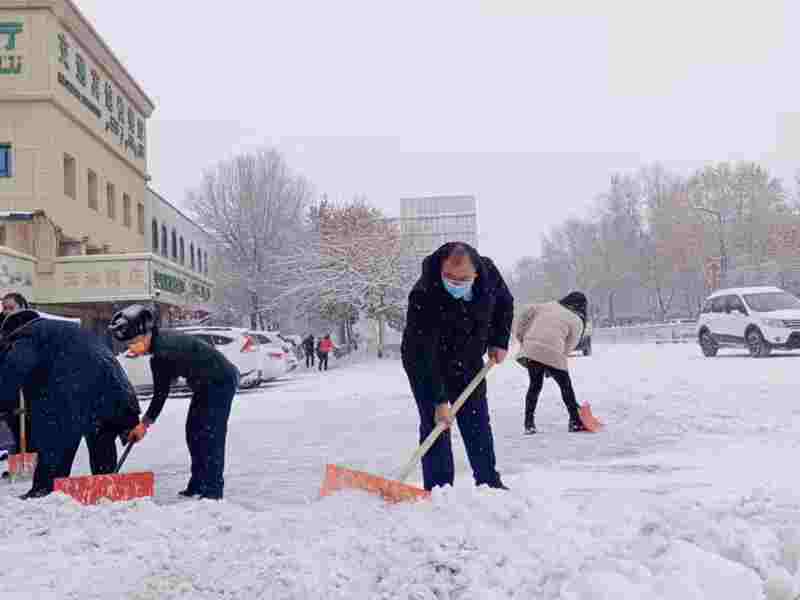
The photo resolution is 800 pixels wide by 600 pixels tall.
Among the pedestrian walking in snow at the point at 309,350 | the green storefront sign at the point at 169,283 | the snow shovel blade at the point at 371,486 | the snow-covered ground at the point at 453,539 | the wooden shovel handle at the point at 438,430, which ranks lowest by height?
the pedestrian walking in snow at the point at 309,350

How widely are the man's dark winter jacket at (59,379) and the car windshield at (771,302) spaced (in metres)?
16.5

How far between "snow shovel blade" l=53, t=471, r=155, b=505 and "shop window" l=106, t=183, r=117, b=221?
2756cm

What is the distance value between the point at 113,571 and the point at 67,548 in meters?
0.53

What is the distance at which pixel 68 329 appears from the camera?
5.35m

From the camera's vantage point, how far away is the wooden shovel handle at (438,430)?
4.36m

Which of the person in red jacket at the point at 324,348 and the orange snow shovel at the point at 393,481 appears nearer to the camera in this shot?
the orange snow shovel at the point at 393,481

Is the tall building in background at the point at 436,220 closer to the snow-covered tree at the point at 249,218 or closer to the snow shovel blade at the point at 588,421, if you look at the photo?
the snow-covered tree at the point at 249,218

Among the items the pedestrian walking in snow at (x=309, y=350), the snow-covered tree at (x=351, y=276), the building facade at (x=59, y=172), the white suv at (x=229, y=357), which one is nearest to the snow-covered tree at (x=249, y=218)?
the snow-covered tree at (x=351, y=276)

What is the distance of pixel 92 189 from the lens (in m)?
28.6

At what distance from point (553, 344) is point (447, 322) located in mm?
3947

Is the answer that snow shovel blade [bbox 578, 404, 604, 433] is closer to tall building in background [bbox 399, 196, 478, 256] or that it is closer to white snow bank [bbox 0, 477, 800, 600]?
white snow bank [bbox 0, 477, 800, 600]

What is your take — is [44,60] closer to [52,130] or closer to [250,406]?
[52,130]

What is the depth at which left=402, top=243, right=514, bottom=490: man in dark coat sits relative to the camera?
176 inches

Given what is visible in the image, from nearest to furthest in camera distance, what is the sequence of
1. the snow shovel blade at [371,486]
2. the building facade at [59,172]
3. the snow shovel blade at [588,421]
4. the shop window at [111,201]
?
the snow shovel blade at [371,486] → the snow shovel blade at [588,421] → the building facade at [59,172] → the shop window at [111,201]
